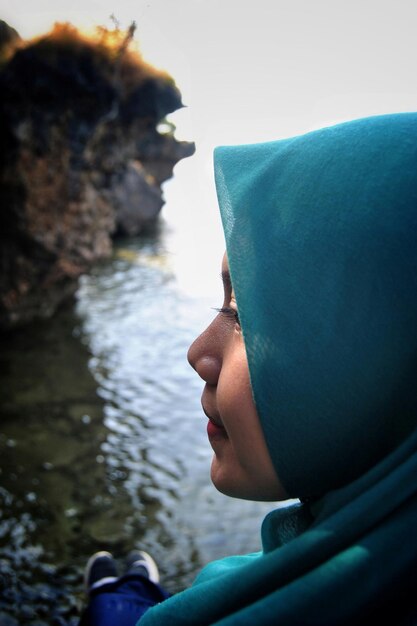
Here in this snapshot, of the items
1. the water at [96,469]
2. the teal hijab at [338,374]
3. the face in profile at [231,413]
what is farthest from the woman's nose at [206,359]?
the water at [96,469]

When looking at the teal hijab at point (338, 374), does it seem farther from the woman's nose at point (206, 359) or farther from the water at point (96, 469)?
the water at point (96, 469)

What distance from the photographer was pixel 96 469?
15.4 ft

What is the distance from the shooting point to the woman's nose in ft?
3.55

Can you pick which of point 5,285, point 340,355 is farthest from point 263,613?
point 5,285

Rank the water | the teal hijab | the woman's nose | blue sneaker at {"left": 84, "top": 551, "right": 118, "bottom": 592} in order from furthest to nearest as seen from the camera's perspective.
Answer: the water
blue sneaker at {"left": 84, "top": 551, "right": 118, "bottom": 592}
the woman's nose
the teal hijab

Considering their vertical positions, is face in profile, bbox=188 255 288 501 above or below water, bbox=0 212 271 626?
above

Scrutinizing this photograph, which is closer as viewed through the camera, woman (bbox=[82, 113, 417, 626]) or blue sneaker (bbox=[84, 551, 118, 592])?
woman (bbox=[82, 113, 417, 626])

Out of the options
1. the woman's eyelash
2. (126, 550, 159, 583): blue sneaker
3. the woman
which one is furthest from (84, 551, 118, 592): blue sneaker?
the woman's eyelash

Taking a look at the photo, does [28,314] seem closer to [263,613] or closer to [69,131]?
[69,131]

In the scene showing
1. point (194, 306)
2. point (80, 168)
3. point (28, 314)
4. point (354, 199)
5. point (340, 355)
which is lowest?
point (194, 306)

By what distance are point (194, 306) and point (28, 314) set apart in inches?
152

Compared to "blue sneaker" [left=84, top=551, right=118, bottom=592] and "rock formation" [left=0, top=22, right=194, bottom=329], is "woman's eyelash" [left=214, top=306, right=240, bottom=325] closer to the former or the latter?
"blue sneaker" [left=84, top=551, right=118, bottom=592]

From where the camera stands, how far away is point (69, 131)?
7.97 m

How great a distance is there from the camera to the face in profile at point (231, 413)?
0.95 metres
